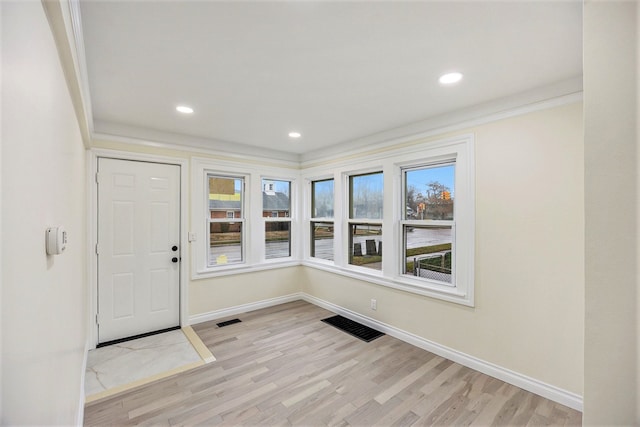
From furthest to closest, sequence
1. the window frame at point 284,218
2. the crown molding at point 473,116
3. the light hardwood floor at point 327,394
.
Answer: the window frame at point 284,218 < the crown molding at point 473,116 < the light hardwood floor at point 327,394

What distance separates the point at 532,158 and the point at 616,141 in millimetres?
1477

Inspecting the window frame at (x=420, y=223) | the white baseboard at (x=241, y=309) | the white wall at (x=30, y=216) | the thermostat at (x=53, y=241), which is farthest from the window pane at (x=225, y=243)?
the thermostat at (x=53, y=241)

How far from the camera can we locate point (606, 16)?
1145 millimetres

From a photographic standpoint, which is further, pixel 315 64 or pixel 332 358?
pixel 332 358

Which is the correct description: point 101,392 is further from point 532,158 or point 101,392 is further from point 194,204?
point 532,158

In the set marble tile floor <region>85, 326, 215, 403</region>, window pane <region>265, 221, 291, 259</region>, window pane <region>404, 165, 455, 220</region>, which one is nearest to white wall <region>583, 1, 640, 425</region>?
window pane <region>404, 165, 455, 220</region>

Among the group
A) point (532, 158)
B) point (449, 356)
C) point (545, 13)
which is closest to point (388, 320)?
point (449, 356)

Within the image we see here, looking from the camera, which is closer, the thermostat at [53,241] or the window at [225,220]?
the thermostat at [53,241]

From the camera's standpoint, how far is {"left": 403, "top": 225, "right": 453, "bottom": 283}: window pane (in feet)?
10.3

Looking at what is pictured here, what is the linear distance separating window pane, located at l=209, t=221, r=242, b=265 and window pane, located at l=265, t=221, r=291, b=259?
1.60 feet

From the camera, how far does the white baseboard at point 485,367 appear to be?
2260 mm

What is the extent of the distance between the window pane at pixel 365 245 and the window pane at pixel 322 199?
0.58 metres

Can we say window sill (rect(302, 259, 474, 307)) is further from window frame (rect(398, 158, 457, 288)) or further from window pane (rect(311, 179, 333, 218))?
window pane (rect(311, 179, 333, 218))

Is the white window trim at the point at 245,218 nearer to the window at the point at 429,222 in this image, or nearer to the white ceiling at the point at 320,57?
the white ceiling at the point at 320,57
